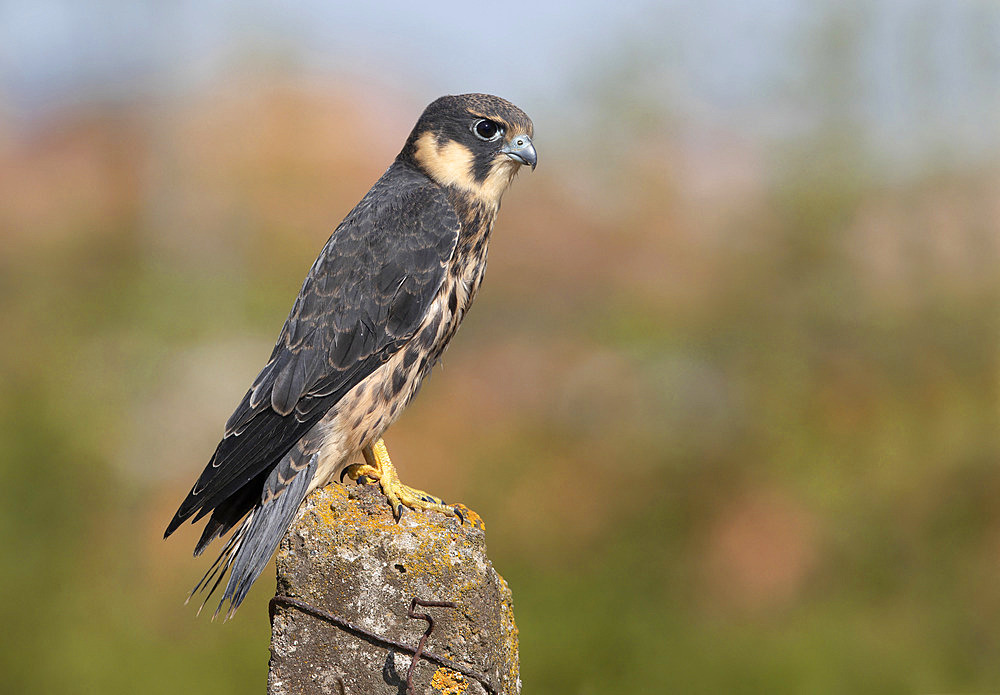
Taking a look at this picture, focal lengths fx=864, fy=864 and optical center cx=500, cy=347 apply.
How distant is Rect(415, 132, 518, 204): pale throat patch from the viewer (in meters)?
2.68

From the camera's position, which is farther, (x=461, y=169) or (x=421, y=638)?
(x=461, y=169)

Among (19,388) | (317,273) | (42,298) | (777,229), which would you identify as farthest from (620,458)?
(42,298)

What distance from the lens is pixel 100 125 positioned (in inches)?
603

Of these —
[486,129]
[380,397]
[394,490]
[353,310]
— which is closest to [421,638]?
[394,490]

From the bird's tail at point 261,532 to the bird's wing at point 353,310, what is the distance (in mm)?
64

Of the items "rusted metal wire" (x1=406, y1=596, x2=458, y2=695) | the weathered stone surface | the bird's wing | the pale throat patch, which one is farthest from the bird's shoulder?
"rusted metal wire" (x1=406, y1=596, x2=458, y2=695)

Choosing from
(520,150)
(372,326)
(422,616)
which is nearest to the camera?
(422,616)

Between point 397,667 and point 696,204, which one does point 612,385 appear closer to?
point 696,204

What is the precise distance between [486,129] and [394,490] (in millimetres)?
1194

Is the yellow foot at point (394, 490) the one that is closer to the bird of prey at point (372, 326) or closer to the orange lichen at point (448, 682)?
the bird of prey at point (372, 326)

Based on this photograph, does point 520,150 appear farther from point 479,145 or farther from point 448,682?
point 448,682

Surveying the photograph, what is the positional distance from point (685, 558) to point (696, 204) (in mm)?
6406

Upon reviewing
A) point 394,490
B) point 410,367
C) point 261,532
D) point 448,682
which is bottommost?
point 448,682

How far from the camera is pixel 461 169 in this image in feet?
8.79
